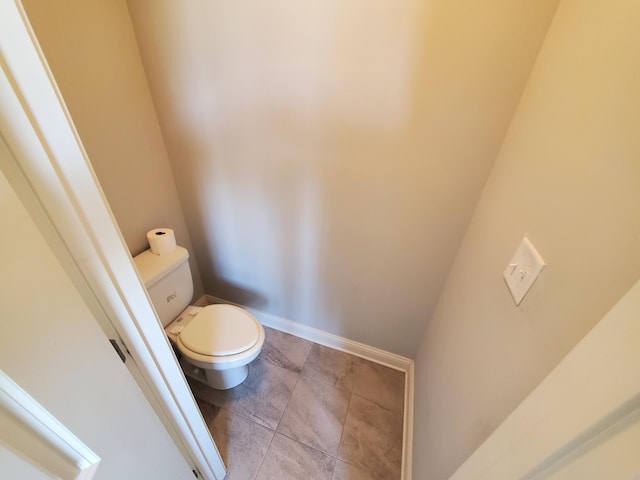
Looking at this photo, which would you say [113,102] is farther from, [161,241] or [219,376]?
[219,376]

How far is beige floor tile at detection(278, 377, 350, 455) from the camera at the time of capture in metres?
1.35

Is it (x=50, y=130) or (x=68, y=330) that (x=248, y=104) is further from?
(x=68, y=330)

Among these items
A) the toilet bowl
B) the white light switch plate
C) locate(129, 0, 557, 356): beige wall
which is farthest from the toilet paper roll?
the white light switch plate

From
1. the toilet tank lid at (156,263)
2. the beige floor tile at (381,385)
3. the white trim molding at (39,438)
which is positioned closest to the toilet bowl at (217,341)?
the toilet tank lid at (156,263)

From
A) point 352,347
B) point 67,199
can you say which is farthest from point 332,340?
point 67,199

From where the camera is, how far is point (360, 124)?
1.08 m

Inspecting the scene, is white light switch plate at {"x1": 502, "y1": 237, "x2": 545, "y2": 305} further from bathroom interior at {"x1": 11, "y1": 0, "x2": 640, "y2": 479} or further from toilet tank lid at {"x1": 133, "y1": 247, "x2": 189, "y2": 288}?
toilet tank lid at {"x1": 133, "y1": 247, "x2": 189, "y2": 288}

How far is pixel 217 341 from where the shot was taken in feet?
4.35

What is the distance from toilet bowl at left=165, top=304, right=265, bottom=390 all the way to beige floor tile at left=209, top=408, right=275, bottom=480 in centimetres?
17

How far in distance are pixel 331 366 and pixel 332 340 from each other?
0.52 ft

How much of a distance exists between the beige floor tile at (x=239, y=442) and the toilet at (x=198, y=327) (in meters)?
0.17

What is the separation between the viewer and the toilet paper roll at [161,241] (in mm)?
1366

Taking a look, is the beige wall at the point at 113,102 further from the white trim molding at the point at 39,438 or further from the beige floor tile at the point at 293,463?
the beige floor tile at the point at 293,463

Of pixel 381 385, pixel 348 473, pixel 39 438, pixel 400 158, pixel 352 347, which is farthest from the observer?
pixel 352 347
